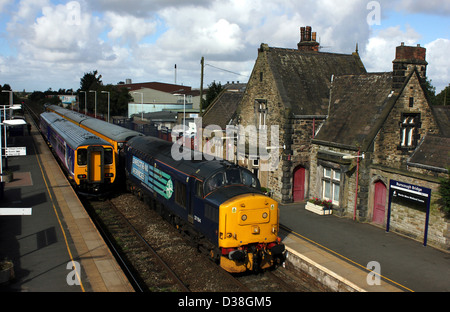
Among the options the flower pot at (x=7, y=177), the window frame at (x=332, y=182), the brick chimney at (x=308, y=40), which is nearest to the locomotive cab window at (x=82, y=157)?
the flower pot at (x=7, y=177)

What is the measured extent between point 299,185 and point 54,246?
1392cm

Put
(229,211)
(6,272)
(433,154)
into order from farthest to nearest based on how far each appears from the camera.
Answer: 1. (433,154)
2. (229,211)
3. (6,272)

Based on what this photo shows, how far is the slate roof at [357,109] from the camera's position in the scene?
19.0 meters

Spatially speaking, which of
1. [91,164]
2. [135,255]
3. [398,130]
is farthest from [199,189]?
[398,130]

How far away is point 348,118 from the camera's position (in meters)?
20.9

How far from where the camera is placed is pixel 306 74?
955 inches

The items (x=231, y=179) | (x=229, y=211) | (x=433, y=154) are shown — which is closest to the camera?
(x=229, y=211)

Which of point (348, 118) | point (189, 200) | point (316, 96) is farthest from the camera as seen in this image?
point (316, 96)

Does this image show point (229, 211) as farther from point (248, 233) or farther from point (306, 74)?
point (306, 74)

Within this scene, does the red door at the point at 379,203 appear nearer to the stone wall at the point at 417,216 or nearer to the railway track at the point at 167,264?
the stone wall at the point at 417,216
